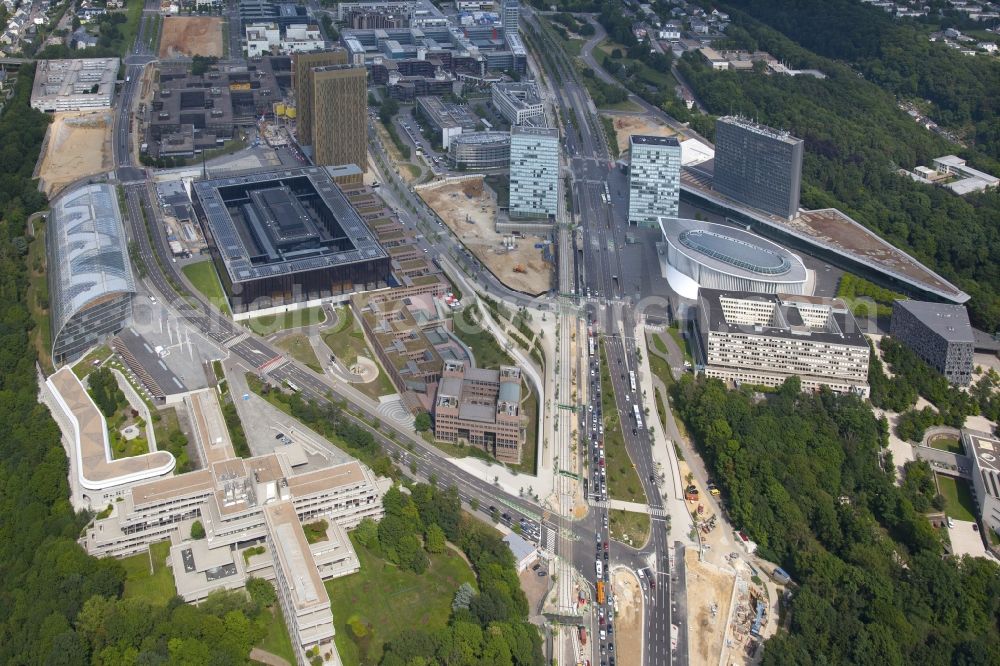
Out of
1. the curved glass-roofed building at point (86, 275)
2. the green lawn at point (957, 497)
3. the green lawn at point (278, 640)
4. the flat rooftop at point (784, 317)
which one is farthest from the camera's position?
the flat rooftop at point (784, 317)

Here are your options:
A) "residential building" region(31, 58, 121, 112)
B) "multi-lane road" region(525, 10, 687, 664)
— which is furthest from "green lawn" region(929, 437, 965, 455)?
"residential building" region(31, 58, 121, 112)

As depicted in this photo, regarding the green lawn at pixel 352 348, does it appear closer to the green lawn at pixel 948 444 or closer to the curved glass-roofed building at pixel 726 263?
the curved glass-roofed building at pixel 726 263

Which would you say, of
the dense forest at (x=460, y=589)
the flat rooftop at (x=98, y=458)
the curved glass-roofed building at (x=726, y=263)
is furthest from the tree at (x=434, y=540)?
the curved glass-roofed building at (x=726, y=263)

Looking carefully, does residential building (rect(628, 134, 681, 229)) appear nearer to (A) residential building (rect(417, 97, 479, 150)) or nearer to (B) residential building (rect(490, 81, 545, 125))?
(A) residential building (rect(417, 97, 479, 150))

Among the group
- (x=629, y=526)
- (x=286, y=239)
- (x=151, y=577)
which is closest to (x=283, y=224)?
(x=286, y=239)

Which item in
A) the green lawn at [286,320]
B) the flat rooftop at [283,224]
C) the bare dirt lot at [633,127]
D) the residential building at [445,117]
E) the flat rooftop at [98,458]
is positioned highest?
the residential building at [445,117]

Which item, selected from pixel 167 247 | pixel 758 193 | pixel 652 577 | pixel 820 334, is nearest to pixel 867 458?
pixel 820 334

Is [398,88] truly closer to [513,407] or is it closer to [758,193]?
[758,193]
